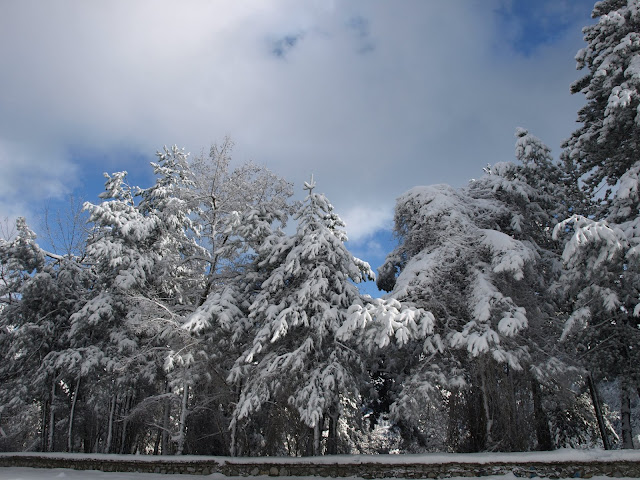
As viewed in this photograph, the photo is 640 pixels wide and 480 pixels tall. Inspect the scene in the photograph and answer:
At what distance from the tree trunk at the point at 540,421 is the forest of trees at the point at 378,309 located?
0.06 meters

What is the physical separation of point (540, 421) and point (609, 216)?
6.13 metres

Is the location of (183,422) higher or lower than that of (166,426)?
higher

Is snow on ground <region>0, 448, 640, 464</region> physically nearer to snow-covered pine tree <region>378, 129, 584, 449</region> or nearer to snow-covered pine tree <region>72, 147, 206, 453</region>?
snow-covered pine tree <region>378, 129, 584, 449</region>

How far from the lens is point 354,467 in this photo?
9.84 m

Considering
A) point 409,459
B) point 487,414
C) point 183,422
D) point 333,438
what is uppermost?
point 183,422

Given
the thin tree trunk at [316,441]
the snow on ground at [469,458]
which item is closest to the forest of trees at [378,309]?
the thin tree trunk at [316,441]

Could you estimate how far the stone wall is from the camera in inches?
331

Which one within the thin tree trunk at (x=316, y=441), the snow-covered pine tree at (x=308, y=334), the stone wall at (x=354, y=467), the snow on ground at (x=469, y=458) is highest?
the snow-covered pine tree at (x=308, y=334)

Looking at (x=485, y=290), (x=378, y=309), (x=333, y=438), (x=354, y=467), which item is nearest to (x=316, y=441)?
(x=333, y=438)

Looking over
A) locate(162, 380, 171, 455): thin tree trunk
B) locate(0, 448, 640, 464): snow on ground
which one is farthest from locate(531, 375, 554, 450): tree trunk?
locate(162, 380, 171, 455): thin tree trunk

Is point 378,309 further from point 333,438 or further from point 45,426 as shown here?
point 45,426

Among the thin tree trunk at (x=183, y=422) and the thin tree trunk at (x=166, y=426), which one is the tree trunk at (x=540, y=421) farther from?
the thin tree trunk at (x=166, y=426)

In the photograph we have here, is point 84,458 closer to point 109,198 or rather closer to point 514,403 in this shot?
point 109,198

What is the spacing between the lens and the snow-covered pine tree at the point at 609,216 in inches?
387
